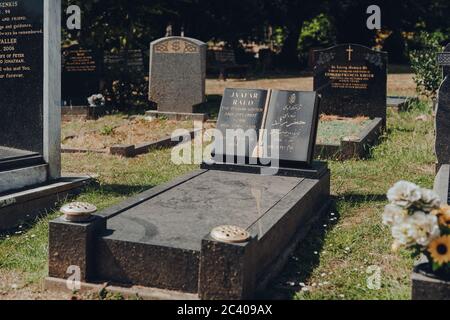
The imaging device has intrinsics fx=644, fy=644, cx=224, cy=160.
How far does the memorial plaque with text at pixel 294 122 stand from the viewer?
665 centimetres

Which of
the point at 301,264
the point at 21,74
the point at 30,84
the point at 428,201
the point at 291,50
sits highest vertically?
the point at 291,50

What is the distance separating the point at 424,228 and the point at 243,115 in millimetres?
3695

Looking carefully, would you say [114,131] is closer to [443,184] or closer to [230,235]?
[443,184]

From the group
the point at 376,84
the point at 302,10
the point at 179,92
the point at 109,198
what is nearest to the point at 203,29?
the point at 302,10

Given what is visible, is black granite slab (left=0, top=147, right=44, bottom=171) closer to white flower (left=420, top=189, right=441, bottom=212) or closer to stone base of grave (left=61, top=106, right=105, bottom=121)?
white flower (left=420, top=189, right=441, bottom=212)

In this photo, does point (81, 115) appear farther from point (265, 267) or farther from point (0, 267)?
point (265, 267)

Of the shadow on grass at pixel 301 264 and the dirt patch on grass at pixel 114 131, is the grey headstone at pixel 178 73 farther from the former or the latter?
the shadow on grass at pixel 301 264

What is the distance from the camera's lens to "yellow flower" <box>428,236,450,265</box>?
350 centimetres

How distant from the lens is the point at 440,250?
3518mm

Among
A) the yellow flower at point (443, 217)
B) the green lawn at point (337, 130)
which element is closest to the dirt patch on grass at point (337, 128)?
the green lawn at point (337, 130)

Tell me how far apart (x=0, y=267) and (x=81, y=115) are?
8.24 m

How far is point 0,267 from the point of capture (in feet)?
16.3

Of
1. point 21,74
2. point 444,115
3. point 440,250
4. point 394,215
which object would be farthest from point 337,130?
point 440,250

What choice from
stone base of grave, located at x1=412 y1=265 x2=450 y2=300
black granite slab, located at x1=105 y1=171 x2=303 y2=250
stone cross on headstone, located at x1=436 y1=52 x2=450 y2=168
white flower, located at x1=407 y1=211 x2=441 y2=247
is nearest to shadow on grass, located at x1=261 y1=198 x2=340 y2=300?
black granite slab, located at x1=105 y1=171 x2=303 y2=250
